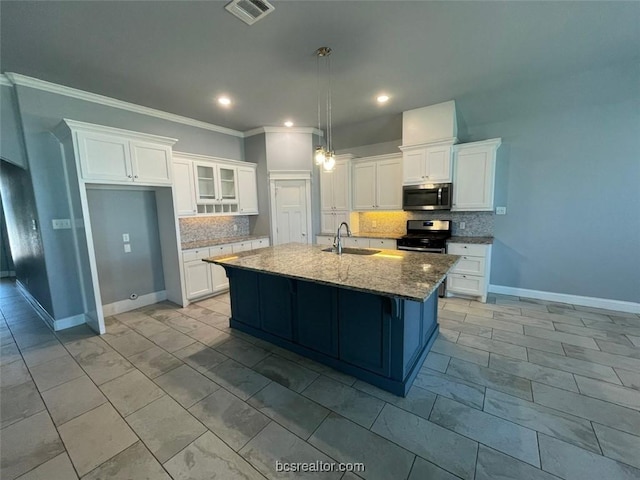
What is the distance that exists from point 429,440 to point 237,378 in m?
1.55

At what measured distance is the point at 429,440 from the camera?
5.41 ft

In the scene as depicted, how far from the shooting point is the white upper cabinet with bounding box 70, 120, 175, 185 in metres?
2.93

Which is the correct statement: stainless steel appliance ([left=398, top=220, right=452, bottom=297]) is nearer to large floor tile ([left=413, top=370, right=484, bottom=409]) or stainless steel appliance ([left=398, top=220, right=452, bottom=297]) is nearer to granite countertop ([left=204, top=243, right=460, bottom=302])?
granite countertop ([left=204, top=243, right=460, bottom=302])

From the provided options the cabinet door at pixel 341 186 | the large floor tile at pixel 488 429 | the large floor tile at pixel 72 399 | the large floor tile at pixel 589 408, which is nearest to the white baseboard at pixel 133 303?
the large floor tile at pixel 72 399

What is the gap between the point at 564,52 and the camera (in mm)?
2639

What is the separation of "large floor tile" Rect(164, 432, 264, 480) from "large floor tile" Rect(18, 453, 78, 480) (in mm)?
545

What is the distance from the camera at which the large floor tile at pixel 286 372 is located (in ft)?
7.24

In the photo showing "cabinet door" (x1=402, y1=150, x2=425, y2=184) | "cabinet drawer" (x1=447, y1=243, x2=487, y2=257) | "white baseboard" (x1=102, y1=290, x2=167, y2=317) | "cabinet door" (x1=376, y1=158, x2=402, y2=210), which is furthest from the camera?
"cabinet door" (x1=376, y1=158, x2=402, y2=210)

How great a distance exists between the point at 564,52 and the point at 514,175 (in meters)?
1.63

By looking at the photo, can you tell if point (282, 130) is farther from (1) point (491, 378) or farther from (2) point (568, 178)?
(1) point (491, 378)

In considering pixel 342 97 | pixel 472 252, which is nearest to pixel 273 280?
pixel 342 97

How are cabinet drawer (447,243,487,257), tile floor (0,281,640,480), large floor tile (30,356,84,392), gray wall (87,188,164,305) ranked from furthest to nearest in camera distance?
cabinet drawer (447,243,487,257)
gray wall (87,188,164,305)
large floor tile (30,356,84,392)
tile floor (0,281,640,480)

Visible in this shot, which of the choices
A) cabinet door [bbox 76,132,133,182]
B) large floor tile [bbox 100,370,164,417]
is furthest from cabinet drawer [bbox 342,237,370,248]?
large floor tile [bbox 100,370,164,417]

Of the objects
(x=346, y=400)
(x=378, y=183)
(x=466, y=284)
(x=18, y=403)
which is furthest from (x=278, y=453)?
(x=378, y=183)
